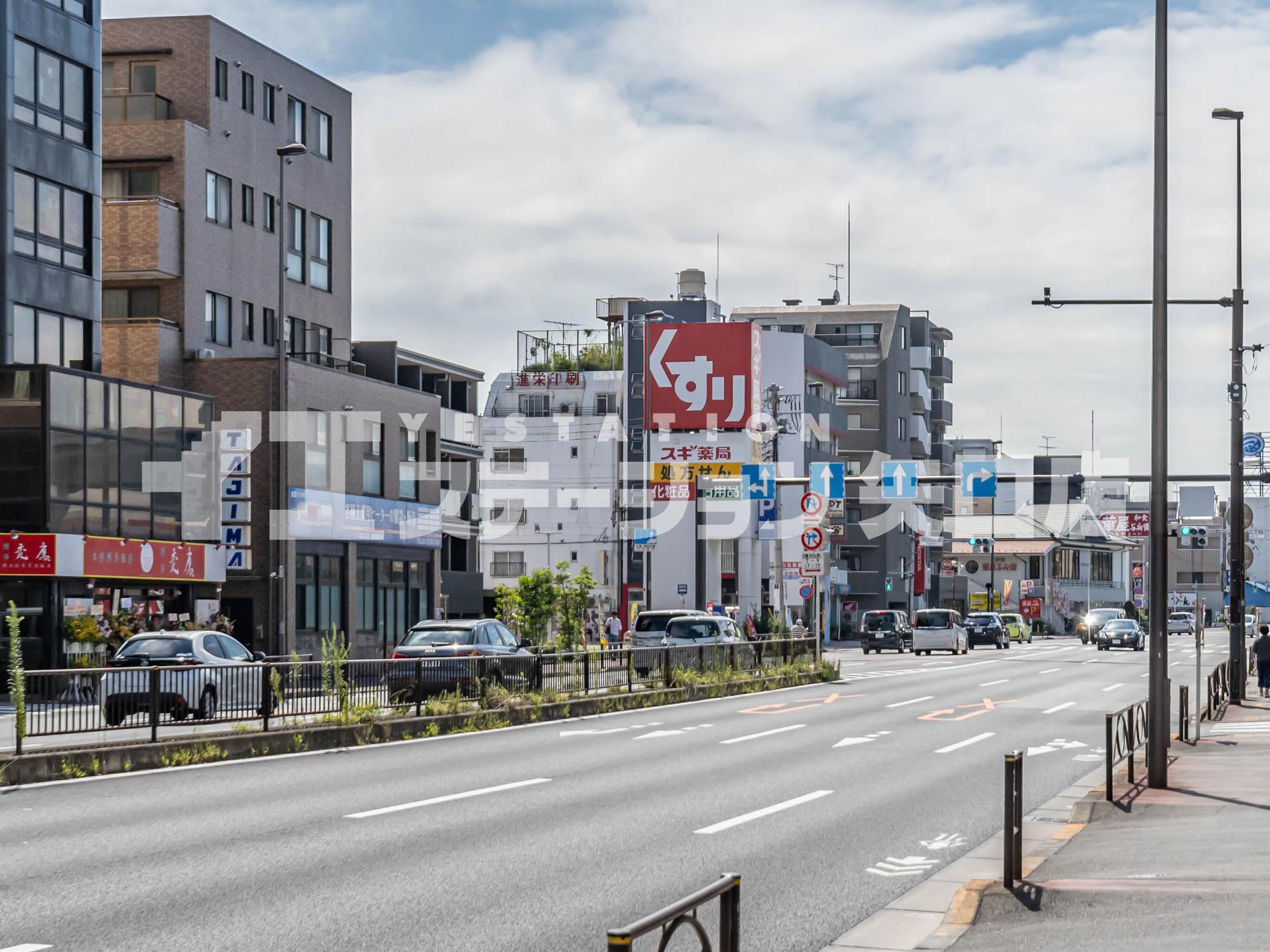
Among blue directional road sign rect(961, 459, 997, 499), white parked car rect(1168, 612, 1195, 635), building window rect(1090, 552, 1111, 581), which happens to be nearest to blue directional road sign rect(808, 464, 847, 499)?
blue directional road sign rect(961, 459, 997, 499)

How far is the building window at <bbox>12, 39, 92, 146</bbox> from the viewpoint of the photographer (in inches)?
1419

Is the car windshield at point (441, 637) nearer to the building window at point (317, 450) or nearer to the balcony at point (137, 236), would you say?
the building window at point (317, 450)

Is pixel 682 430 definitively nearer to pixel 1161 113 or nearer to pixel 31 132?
pixel 31 132

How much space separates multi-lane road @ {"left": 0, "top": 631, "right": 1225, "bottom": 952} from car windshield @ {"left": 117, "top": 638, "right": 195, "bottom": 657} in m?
5.62

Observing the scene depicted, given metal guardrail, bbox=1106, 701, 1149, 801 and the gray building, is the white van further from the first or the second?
metal guardrail, bbox=1106, 701, 1149, 801

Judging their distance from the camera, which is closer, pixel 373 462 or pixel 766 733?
pixel 766 733

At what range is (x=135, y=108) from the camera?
147 ft

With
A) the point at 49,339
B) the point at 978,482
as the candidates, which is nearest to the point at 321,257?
the point at 49,339

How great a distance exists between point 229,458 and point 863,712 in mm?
19892

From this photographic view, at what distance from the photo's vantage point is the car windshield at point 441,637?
2791cm

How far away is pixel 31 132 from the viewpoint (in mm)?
36250

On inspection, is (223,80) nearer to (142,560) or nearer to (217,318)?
→ (217,318)

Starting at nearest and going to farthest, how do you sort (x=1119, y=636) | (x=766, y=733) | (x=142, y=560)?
(x=766, y=733) < (x=142, y=560) < (x=1119, y=636)

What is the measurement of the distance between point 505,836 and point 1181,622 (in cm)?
10231
